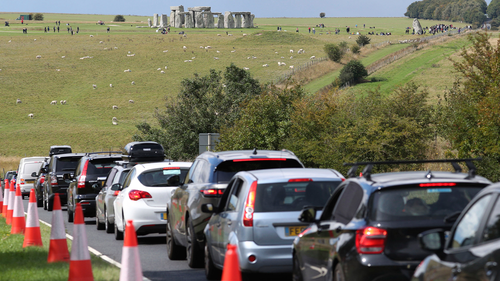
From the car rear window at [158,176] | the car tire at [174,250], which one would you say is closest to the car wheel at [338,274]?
the car tire at [174,250]

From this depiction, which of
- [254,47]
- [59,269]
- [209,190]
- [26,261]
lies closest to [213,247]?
[209,190]

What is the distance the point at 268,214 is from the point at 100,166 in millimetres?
13719

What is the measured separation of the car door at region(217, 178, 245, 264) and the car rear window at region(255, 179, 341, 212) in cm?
34

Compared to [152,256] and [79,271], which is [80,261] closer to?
[79,271]

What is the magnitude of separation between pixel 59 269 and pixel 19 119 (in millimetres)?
77183

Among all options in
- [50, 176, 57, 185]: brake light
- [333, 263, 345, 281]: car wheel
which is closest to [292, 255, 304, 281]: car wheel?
[333, 263, 345, 281]: car wheel

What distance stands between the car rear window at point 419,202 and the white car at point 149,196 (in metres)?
7.72

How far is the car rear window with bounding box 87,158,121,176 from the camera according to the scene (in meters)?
20.7

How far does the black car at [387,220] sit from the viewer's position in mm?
5777

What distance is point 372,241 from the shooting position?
580 centimetres

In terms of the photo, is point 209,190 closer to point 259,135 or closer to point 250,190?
point 250,190

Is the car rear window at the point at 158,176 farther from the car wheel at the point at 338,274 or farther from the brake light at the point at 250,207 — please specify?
the car wheel at the point at 338,274

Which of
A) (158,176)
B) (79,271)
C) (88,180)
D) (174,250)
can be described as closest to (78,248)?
(79,271)

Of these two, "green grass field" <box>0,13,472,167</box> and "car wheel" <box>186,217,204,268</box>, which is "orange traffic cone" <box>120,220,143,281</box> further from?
"green grass field" <box>0,13,472,167</box>
